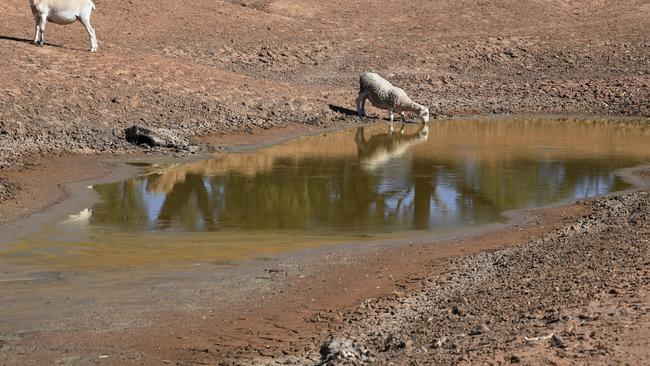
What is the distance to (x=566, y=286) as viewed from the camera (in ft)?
32.8

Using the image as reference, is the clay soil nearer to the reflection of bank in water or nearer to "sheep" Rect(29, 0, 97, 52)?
"sheep" Rect(29, 0, 97, 52)

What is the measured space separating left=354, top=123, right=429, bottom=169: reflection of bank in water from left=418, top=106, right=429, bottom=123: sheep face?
0.15 metres

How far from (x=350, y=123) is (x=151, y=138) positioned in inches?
268

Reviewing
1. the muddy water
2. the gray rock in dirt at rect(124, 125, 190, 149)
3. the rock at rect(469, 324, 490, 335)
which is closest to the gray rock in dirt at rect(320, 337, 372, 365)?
the rock at rect(469, 324, 490, 335)

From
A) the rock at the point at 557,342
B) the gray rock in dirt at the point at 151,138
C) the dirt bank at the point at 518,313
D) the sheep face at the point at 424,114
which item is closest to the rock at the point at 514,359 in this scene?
the dirt bank at the point at 518,313

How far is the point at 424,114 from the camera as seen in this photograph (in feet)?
87.0

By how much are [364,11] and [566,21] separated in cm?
697

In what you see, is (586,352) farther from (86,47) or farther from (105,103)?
(86,47)

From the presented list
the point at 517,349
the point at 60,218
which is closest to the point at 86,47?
the point at 60,218

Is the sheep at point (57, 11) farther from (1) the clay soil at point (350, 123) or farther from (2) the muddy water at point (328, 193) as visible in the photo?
(2) the muddy water at point (328, 193)

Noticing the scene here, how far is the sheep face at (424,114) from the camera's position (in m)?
26.5

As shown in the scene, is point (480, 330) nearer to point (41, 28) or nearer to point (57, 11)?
point (57, 11)

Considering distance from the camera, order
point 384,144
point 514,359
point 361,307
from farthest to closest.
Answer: point 384,144 → point 361,307 → point 514,359

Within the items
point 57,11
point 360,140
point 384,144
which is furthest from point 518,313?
point 57,11
